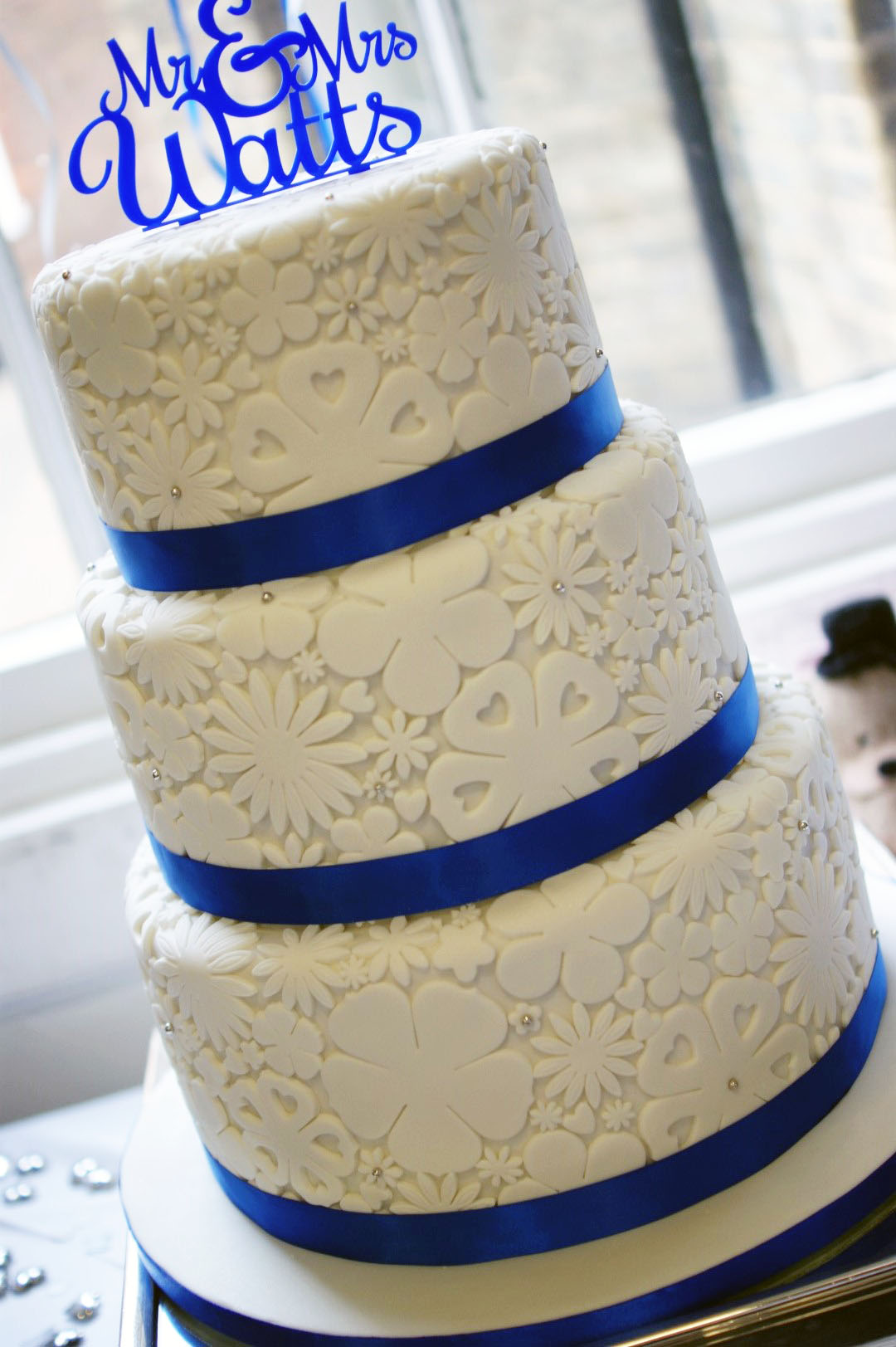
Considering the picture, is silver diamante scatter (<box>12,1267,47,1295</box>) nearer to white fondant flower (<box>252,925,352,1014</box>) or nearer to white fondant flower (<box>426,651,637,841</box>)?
white fondant flower (<box>252,925,352,1014</box>)

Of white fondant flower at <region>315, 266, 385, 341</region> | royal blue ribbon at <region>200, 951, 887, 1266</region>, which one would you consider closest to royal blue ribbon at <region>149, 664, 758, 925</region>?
royal blue ribbon at <region>200, 951, 887, 1266</region>

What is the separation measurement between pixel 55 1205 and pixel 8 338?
1.11 metres

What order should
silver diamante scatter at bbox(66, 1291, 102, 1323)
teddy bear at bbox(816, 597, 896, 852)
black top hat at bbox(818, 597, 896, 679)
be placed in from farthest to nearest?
black top hat at bbox(818, 597, 896, 679)
teddy bear at bbox(816, 597, 896, 852)
silver diamante scatter at bbox(66, 1291, 102, 1323)

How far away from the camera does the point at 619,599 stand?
915 millimetres

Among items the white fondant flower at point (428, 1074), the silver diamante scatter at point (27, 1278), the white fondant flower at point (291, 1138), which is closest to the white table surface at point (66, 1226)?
the silver diamante scatter at point (27, 1278)

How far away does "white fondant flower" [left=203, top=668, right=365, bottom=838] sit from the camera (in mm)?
888

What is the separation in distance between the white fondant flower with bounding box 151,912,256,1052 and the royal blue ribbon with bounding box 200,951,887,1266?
0.16 meters

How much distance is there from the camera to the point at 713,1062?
96 centimetres

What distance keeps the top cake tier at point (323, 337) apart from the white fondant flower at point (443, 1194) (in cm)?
48

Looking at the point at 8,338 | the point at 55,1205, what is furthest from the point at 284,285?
the point at 8,338

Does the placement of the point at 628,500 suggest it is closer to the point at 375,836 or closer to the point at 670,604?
the point at 670,604

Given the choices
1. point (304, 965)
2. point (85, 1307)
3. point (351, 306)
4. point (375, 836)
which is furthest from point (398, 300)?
point (85, 1307)

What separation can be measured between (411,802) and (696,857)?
205mm

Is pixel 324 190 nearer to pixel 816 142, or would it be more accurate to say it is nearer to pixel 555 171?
pixel 555 171
